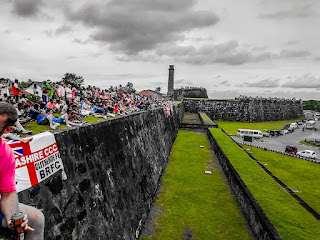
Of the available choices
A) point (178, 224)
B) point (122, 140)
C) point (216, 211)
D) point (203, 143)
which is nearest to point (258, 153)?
point (203, 143)

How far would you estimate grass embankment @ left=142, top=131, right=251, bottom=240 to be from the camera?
27.1 ft

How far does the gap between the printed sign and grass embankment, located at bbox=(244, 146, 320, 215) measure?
448 inches

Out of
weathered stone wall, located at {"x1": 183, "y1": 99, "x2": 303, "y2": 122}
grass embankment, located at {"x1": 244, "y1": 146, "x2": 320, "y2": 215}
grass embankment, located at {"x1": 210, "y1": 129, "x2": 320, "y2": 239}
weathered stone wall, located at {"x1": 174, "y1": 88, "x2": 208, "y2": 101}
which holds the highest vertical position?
weathered stone wall, located at {"x1": 174, "y1": 88, "x2": 208, "y2": 101}

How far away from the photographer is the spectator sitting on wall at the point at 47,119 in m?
6.02

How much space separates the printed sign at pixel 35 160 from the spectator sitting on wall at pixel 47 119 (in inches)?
83.1

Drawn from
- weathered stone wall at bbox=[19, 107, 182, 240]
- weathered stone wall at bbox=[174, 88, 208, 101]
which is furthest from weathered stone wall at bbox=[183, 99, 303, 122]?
weathered stone wall at bbox=[19, 107, 182, 240]

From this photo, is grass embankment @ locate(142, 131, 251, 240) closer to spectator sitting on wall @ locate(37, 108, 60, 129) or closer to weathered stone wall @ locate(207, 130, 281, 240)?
weathered stone wall @ locate(207, 130, 281, 240)

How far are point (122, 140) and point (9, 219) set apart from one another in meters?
6.12

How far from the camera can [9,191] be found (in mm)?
2041

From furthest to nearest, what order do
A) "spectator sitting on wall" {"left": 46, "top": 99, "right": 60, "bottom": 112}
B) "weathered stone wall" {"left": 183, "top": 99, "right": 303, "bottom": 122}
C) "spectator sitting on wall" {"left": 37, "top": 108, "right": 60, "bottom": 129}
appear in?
"weathered stone wall" {"left": 183, "top": 99, "right": 303, "bottom": 122} < "spectator sitting on wall" {"left": 46, "top": 99, "right": 60, "bottom": 112} < "spectator sitting on wall" {"left": 37, "top": 108, "right": 60, "bottom": 129}

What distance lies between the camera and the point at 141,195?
28.7ft

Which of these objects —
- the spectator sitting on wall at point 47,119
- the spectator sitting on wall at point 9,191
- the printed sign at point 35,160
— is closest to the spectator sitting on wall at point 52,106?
the spectator sitting on wall at point 47,119

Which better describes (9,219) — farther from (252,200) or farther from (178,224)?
(252,200)

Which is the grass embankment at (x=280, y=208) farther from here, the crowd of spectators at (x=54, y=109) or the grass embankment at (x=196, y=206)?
the crowd of spectators at (x=54, y=109)
